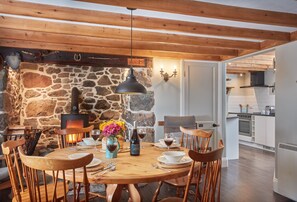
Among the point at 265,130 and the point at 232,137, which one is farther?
the point at 265,130

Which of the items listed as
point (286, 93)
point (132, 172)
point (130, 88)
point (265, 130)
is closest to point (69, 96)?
point (130, 88)

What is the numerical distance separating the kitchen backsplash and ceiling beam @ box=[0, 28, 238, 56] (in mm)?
3509

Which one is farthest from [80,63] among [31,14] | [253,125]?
[253,125]

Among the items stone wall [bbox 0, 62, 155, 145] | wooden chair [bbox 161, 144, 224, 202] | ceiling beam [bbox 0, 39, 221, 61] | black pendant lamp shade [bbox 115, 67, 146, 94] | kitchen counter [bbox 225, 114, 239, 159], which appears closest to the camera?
wooden chair [bbox 161, 144, 224, 202]

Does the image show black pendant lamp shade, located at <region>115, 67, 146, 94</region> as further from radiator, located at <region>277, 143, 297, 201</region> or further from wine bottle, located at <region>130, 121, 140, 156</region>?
radiator, located at <region>277, 143, 297, 201</region>

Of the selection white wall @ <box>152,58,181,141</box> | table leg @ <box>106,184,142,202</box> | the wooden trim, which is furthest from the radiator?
table leg @ <box>106,184,142,202</box>

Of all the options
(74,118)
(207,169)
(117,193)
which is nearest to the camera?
(207,169)

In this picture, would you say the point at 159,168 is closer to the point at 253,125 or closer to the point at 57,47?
the point at 57,47

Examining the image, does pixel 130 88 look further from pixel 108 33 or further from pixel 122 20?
pixel 108 33

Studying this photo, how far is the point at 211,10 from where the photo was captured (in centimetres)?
228

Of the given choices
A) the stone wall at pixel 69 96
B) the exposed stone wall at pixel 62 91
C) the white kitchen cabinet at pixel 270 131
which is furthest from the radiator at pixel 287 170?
the exposed stone wall at pixel 62 91

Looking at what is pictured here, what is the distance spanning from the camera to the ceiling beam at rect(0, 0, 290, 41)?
2.33m

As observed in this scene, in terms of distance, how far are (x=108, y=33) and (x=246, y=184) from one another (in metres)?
3.25

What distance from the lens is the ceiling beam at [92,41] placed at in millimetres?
3410
